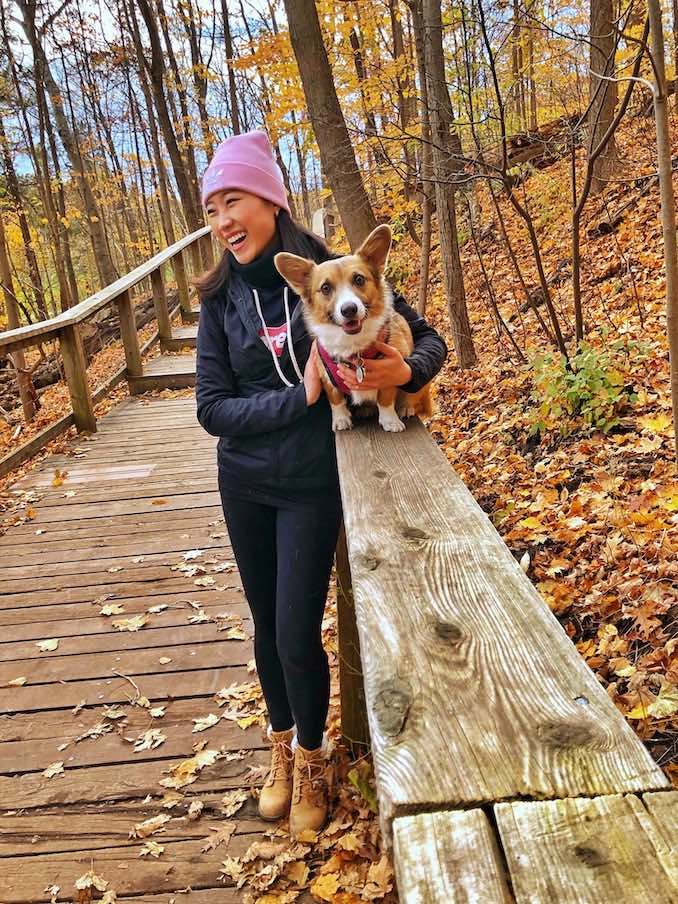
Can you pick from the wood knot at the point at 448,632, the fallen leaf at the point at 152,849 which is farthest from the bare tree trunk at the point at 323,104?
the wood knot at the point at 448,632

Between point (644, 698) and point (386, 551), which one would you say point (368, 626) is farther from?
point (644, 698)

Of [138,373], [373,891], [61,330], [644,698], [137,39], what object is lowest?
[373,891]

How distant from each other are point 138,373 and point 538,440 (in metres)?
5.78

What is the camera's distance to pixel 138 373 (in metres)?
8.61

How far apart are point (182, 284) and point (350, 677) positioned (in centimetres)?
1011

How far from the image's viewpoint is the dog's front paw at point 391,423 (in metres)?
2.27

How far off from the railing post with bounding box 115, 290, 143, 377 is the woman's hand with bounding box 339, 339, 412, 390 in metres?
6.73

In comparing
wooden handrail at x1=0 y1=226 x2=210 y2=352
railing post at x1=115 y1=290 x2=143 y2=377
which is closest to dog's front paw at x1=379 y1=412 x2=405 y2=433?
wooden handrail at x1=0 y1=226 x2=210 y2=352

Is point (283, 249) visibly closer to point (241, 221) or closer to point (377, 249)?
point (241, 221)

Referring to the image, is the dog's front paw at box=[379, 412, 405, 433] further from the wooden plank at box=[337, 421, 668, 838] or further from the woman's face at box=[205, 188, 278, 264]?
the wooden plank at box=[337, 421, 668, 838]

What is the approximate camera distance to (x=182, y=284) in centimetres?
1150

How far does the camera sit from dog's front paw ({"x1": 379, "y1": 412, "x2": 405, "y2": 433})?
227 cm

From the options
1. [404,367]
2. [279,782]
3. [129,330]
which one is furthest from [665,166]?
[129,330]

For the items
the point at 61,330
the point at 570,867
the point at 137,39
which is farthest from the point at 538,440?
the point at 137,39
